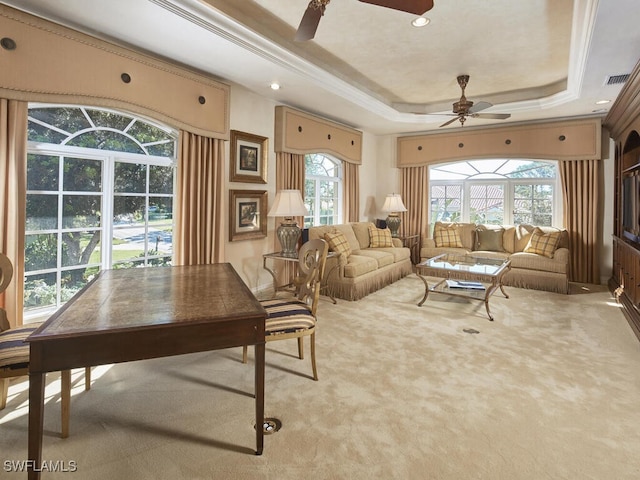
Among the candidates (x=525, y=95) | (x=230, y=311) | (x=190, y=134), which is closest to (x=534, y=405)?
(x=230, y=311)

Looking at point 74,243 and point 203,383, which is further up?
point 74,243

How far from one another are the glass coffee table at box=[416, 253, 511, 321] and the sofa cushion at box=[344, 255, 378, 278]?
0.64 meters

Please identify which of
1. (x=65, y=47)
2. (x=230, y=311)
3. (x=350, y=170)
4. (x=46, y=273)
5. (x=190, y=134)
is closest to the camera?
(x=230, y=311)

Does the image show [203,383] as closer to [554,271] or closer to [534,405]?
[534,405]

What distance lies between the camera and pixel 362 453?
1712 millimetres

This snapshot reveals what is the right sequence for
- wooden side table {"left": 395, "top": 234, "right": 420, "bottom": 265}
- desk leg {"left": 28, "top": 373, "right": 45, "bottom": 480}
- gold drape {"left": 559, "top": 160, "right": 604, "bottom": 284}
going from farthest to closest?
wooden side table {"left": 395, "top": 234, "right": 420, "bottom": 265}, gold drape {"left": 559, "top": 160, "right": 604, "bottom": 284}, desk leg {"left": 28, "top": 373, "right": 45, "bottom": 480}

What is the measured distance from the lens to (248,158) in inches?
169

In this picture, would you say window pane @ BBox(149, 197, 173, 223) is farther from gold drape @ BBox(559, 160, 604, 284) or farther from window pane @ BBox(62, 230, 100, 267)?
gold drape @ BBox(559, 160, 604, 284)

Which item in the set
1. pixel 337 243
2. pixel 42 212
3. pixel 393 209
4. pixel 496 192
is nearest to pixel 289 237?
pixel 337 243

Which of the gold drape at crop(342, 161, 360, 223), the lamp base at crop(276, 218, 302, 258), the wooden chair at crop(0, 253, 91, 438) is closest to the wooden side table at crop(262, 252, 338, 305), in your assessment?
the lamp base at crop(276, 218, 302, 258)

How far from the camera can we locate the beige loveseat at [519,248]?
4.81 metres

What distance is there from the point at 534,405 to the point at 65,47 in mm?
3960

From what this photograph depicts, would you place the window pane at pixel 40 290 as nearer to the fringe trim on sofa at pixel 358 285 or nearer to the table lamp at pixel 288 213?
the table lamp at pixel 288 213

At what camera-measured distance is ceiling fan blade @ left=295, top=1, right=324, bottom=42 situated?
199cm
